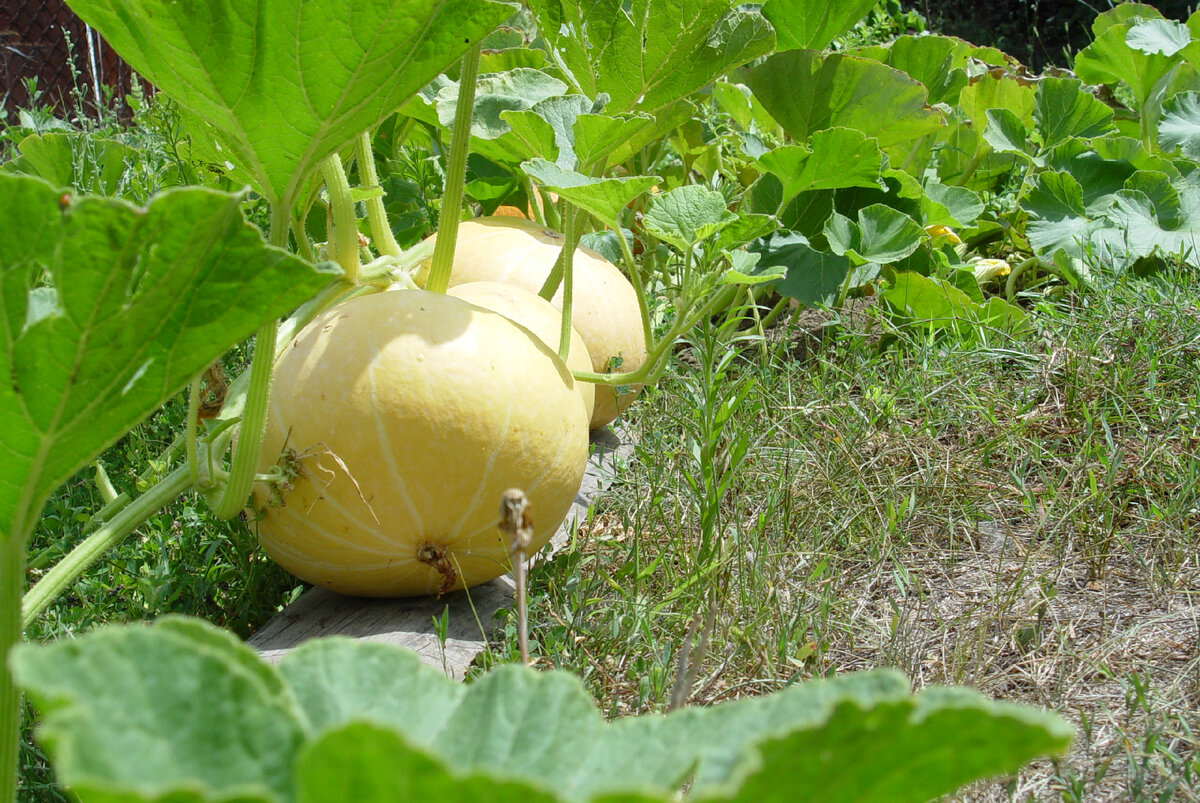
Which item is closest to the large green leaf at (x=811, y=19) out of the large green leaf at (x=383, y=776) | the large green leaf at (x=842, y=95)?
the large green leaf at (x=842, y=95)

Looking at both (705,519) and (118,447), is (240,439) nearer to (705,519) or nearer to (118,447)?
(705,519)

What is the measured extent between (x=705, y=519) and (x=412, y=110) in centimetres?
114

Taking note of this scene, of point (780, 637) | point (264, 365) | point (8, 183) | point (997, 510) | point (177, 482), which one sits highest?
point (8, 183)

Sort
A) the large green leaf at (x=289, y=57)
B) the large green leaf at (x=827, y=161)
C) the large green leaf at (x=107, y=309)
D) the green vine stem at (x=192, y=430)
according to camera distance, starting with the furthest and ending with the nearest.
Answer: the large green leaf at (x=827, y=161) → the green vine stem at (x=192, y=430) → the large green leaf at (x=289, y=57) → the large green leaf at (x=107, y=309)

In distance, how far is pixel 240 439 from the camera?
1336 millimetres

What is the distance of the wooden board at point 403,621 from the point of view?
4.91 ft

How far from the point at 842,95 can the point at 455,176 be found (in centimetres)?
126

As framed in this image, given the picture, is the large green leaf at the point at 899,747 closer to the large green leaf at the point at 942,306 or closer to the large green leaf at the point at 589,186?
the large green leaf at the point at 589,186

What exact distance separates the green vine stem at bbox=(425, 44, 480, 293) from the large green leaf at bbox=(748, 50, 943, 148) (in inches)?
44.3

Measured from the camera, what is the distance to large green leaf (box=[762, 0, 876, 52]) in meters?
2.54

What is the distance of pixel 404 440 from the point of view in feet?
4.92

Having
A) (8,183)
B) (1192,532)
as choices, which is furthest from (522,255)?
(8,183)

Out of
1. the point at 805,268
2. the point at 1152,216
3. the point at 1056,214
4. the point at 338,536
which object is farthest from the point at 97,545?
the point at 1152,216

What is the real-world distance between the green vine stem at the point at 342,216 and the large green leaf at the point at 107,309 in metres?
0.73
